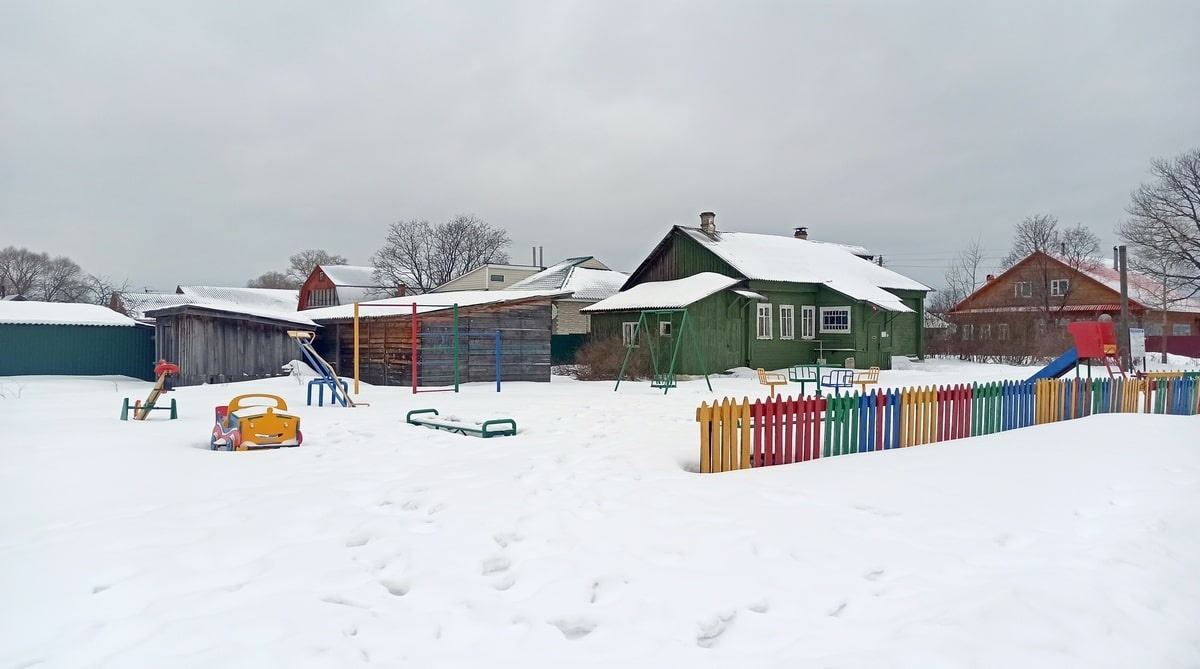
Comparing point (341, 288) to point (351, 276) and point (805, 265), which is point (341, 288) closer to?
point (351, 276)

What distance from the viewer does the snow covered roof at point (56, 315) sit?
2628 centimetres

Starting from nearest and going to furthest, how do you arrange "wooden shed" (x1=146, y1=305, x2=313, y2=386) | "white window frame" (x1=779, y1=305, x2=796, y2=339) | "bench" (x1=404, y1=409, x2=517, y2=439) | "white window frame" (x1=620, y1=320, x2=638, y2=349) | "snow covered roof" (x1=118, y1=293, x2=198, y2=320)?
"bench" (x1=404, y1=409, x2=517, y2=439), "wooden shed" (x1=146, y1=305, x2=313, y2=386), "white window frame" (x1=620, y1=320, x2=638, y2=349), "white window frame" (x1=779, y1=305, x2=796, y2=339), "snow covered roof" (x1=118, y1=293, x2=198, y2=320)

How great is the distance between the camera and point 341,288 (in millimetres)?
58344

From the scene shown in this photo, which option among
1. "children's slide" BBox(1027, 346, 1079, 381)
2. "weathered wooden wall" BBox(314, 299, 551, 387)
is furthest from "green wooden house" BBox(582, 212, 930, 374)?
"children's slide" BBox(1027, 346, 1079, 381)

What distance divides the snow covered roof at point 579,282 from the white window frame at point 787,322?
14092mm

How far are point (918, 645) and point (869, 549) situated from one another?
1598mm

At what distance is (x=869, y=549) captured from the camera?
5410 millimetres

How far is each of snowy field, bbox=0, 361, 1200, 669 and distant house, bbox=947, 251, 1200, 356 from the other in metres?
30.2

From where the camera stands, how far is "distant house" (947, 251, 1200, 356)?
3647 centimetres

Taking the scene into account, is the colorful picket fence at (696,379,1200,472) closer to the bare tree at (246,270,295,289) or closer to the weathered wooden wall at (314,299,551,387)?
the weathered wooden wall at (314,299,551,387)

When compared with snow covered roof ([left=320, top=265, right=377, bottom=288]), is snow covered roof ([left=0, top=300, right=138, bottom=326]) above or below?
below

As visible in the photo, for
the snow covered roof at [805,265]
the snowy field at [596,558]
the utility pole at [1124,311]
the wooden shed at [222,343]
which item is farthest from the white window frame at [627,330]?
the utility pole at [1124,311]

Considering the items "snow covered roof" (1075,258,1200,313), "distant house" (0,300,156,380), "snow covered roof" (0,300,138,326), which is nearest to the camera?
"distant house" (0,300,156,380)

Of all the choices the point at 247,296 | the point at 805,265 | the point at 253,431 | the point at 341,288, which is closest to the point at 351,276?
the point at 341,288
